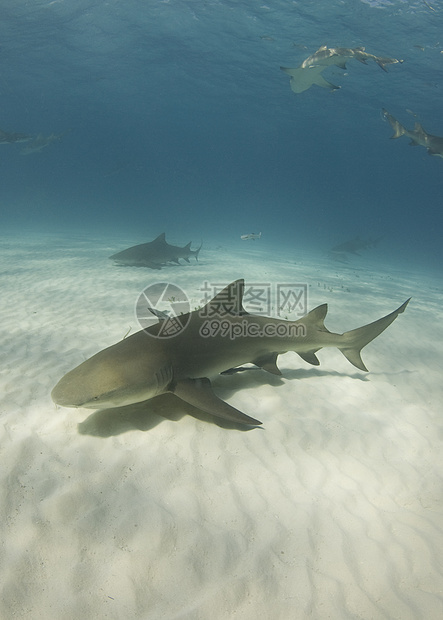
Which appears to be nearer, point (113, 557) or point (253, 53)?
point (113, 557)

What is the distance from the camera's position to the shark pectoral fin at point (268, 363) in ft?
13.3

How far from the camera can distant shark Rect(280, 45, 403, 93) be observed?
10398 mm

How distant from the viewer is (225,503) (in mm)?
2523

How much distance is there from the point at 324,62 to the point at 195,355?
15826 millimetres

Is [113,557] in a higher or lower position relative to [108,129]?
lower

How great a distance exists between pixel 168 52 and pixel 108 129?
67.8 m

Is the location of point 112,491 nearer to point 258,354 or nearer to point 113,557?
point 113,557

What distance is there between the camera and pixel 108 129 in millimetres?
88750

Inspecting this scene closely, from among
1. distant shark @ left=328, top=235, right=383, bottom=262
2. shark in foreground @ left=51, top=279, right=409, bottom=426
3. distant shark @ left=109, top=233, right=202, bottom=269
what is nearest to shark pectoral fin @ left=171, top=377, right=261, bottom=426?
shark in foreground @ left=51, top=279, right=409, bottom=426

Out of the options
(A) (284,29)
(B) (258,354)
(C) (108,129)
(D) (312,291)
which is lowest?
(D) (312,291)

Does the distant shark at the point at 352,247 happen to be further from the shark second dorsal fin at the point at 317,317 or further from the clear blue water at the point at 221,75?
the shark second dorsal fin at the point at 317,317

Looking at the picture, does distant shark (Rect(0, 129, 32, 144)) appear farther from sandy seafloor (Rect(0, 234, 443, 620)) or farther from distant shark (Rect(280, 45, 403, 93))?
sandy seafloor (Rect(0, 234, 443, 620))

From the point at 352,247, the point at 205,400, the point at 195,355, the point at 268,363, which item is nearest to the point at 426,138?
the point at 268,363

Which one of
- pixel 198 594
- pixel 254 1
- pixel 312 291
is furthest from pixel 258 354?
pixel 254 1
